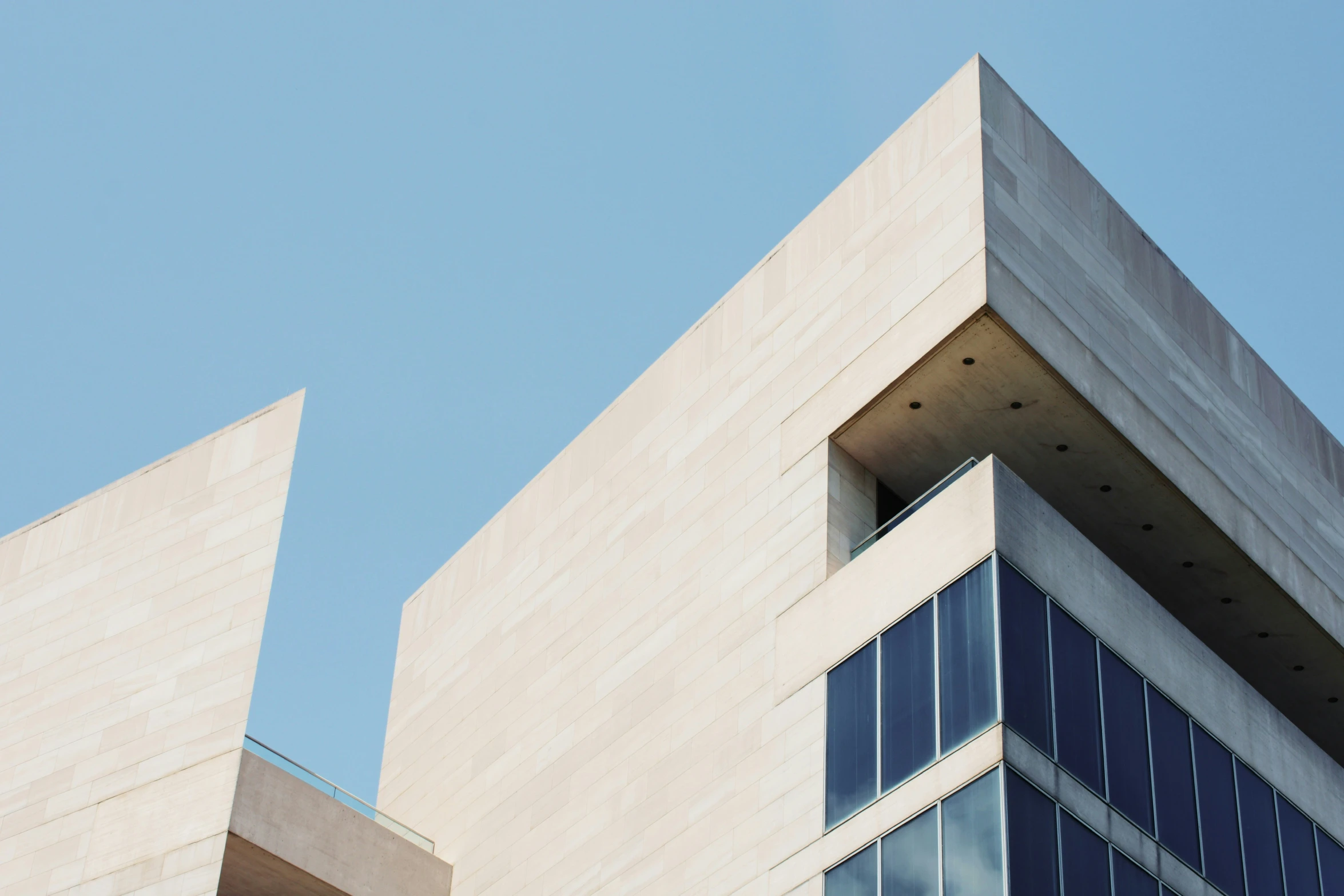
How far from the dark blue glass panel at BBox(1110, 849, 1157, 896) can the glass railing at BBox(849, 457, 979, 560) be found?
25.9 feet

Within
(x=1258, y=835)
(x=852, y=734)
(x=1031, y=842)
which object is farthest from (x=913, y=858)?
(x=1258, y=835)

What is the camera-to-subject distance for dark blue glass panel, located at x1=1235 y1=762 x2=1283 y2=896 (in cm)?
3622

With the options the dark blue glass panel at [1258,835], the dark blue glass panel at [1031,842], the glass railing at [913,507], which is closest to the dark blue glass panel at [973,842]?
the dark blue glass panel at [1031,842]

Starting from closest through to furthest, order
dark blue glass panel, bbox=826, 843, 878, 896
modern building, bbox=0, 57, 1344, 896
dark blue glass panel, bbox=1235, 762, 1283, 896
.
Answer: dark blue glass panel, bbox=826, 843, 878, 896
modern building, bbox=0, 57, 1344, 896
dark blue glass panel, bbox=1235, 762, 1283, 896

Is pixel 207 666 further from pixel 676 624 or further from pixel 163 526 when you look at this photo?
pixel 676 624

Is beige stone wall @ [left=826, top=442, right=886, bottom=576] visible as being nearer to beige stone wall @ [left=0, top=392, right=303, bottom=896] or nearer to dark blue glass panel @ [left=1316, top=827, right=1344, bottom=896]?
dark blue glass panel @ [left=1316, top=827, right=1344, bottom=896]

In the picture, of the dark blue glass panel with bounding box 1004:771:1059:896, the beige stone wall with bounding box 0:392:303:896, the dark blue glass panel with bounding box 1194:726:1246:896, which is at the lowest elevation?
the dark blue glass panel with bounding box 1004:771:1059:896

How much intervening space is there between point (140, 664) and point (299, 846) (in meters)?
5.93

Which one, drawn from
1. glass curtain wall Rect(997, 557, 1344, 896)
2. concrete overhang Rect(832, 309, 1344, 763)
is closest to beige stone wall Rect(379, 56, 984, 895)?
concrete overhang Rect(832, 309, 1344, 763)

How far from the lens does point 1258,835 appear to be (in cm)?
3691

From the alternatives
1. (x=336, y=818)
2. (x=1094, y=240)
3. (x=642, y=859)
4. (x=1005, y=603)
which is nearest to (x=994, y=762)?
(x=1005, y=603)

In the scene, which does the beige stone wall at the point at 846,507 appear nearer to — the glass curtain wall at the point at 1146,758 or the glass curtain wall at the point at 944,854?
the glass curtain wall at the point at 1146,758

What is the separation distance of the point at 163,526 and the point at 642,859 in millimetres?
15745

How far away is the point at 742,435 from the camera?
42.2m
